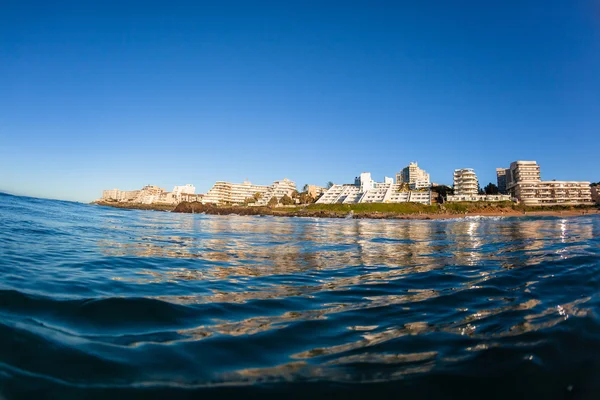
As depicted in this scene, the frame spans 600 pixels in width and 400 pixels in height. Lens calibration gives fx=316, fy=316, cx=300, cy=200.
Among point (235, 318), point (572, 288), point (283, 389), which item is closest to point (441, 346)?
point (283, 389)

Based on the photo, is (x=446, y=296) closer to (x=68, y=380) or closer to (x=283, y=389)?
(x=283, y=389)

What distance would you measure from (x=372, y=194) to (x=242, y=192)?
220 ft

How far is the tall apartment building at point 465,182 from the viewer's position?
100062 millimetres

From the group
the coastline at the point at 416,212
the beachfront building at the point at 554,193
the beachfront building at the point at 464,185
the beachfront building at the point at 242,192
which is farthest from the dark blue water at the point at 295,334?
the beachfront building at the point at 242,192

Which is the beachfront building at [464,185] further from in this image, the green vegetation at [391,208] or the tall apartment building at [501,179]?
the tall apartment building at [501,179]

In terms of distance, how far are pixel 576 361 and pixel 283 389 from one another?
2.24 metres

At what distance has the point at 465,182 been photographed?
333 ft

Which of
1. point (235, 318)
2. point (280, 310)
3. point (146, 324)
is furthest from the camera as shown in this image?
point (280, 310)

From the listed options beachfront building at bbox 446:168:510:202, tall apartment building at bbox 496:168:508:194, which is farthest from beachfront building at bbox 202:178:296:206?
tall apartment building at bbox 496:168:508:194

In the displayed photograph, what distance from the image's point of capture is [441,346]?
2.81m

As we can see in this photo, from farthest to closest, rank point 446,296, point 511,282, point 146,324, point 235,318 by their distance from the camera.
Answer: point 511,282 < point 446,296 < point 235,318 < point 146,324

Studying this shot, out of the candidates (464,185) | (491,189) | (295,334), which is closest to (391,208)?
(464,185)

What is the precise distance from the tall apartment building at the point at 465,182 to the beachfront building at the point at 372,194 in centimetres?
966

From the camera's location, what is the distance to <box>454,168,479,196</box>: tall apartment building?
328 ft
